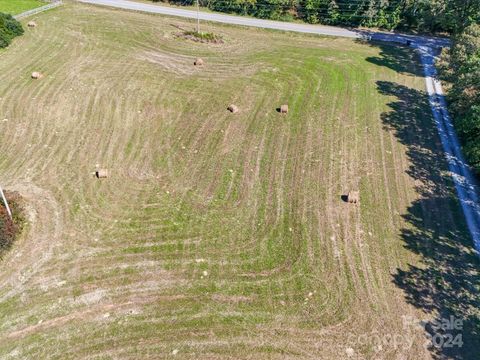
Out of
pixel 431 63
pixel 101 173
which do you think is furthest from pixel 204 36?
pixel 101 173

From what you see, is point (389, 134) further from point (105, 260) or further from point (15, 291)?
point (15, 291)

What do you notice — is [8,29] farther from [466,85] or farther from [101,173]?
[466,85]

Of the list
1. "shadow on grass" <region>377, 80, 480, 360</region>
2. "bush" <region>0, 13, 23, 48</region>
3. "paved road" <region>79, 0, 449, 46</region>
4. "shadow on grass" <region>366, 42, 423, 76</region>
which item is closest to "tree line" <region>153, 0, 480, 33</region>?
"paved road" <region>79, 0, 449, 46</region>

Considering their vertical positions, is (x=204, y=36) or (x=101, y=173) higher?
(x=204, y=36)

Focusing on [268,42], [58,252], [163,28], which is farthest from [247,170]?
[163,28]

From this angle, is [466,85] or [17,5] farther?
[17,5]

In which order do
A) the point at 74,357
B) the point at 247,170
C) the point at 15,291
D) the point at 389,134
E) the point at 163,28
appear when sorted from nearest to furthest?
the point at 74,357, the point at 15,291, the point at 247,170, the point at 389,134, the point at 163,28

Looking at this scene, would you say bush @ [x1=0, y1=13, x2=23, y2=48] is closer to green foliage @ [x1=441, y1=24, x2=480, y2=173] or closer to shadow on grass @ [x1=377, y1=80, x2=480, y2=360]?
shadow on grass @ [x1=377, y1=80, x2=480, y2=360]
